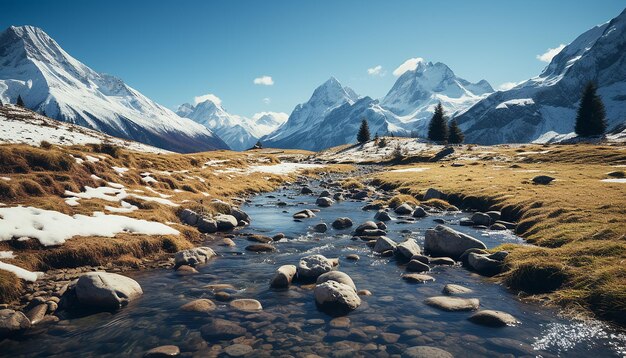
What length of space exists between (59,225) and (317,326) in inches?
522

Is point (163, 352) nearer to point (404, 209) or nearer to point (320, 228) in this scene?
point (320, 228)

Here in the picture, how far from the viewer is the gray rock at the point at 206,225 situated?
23.3 meters

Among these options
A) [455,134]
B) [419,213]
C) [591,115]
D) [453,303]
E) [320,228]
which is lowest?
[419,213]

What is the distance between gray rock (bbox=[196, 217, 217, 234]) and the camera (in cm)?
2327

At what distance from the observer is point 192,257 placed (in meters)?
16.6

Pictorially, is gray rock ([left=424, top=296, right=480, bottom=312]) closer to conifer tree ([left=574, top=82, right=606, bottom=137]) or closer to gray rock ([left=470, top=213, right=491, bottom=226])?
gray rock ([left=470, top=213, right=491, bottom=226])

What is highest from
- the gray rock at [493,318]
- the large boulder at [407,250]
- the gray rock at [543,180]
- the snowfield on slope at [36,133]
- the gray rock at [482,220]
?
the snowfield on slope at [36,133]

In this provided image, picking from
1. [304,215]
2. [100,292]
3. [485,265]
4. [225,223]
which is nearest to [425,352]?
[485,265]

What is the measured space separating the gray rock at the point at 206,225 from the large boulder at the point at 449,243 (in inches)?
548

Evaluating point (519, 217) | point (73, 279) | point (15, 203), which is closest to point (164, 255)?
point (73, 279)

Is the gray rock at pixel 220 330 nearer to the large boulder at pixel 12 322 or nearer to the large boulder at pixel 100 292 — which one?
the large boulder at pixel 100 292

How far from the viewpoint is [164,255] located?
57.7ft

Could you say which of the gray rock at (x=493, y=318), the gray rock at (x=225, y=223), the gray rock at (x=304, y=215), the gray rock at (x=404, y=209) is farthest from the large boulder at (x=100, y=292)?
the gray rock at (x=404, y=209)

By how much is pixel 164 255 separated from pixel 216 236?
5.04m
